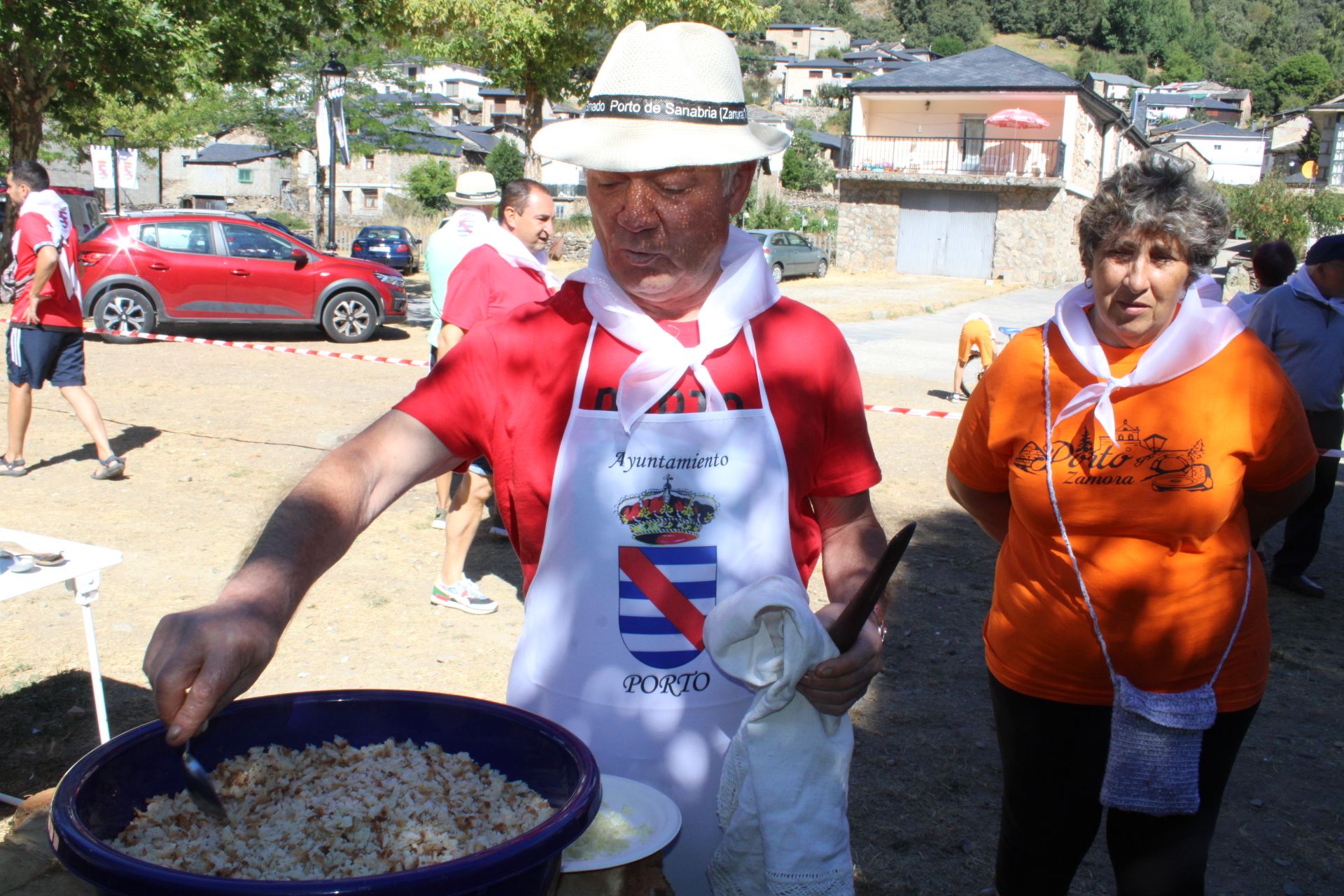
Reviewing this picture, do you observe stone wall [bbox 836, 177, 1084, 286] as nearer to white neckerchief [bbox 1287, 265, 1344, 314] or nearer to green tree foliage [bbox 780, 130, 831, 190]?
green tree foliage [bbox 780, 130, 831, 190]

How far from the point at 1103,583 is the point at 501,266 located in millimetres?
3708

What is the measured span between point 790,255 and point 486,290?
25851 millimetres

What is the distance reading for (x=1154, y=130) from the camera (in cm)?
8262

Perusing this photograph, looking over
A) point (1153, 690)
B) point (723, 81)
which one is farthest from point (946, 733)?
point (723, 81)

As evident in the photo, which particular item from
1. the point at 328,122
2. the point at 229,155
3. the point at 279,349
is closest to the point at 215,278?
the point at 279,349

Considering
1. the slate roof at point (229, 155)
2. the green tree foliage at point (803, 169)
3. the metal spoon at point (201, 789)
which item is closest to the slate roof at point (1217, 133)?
the green tree foliage at point (803, 169)

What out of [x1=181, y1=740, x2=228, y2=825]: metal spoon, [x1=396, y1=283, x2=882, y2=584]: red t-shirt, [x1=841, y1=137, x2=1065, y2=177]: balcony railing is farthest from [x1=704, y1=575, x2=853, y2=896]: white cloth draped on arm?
[x1=841, y1=137, x2=1065, y2=177]: balcony railing

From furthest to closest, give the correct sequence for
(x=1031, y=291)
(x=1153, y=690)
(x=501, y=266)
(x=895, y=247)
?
(x=895, y=247), (x=1031, y=291), (x=501, y=266), (x=1153, y=690)

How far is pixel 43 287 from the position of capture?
285 inches

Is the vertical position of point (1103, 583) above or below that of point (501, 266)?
below

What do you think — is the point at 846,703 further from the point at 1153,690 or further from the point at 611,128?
the point at 1153,690

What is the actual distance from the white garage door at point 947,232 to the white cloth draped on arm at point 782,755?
3682cm

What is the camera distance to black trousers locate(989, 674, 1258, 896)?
251cm

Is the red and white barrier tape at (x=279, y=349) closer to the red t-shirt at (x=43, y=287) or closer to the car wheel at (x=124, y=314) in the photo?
the car wheel at (x=124, y=314)
